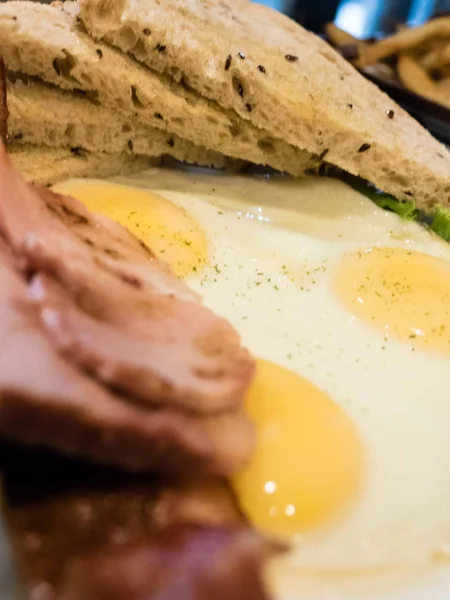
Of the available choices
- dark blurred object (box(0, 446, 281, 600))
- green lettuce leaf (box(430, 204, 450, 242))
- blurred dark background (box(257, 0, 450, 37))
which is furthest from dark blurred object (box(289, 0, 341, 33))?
dark blurred object (box(0, 446, 281, 600))

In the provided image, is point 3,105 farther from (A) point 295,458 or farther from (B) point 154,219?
(A) point 295,458

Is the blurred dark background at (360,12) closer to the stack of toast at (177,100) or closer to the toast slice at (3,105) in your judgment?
the stack of toast at (177,100)

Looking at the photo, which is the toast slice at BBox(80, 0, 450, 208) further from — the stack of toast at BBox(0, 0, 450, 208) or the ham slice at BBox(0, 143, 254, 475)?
the ham slice at BBox(0, 143, 254, 475)

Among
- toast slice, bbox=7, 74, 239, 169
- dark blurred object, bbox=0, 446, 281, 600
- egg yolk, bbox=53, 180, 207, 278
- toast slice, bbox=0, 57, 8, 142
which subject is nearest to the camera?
dark blurred object, bbox=0, 446, 281, 600

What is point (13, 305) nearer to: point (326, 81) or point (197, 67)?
point (197, 67)

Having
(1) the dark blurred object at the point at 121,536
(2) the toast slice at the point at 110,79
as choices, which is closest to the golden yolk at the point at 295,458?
(1) the dark blurred object at the point at 121,536

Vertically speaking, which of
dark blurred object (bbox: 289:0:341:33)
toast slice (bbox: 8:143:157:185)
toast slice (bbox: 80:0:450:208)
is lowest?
toast slice (bbox: 8:143:157:185)

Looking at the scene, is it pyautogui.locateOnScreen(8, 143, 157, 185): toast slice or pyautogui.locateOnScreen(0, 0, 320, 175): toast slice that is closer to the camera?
pyautogui.locateOnScreen(0, 0, 320, 175): toast slice
